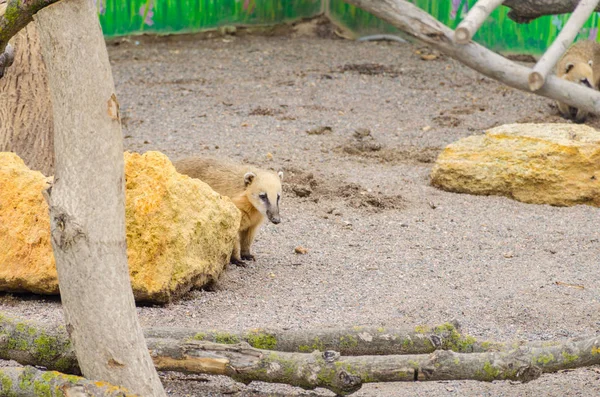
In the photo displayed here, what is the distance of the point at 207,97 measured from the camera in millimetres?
9094

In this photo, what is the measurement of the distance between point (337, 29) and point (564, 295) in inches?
324

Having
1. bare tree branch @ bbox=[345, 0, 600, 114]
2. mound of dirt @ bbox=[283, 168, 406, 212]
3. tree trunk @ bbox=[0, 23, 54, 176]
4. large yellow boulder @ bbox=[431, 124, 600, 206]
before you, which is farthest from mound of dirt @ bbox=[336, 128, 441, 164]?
tree trunk @ bbox=[0, 23, 54, 176]

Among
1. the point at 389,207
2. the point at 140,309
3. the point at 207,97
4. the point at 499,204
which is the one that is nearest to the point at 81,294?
the point at 140,309

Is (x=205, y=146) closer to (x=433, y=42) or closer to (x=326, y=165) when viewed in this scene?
(x=326, y=165)

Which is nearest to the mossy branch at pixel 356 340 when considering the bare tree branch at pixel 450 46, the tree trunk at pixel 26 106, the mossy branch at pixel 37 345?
the mossy branch at pixel 37 345

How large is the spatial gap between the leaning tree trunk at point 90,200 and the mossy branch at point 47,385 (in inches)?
2.1

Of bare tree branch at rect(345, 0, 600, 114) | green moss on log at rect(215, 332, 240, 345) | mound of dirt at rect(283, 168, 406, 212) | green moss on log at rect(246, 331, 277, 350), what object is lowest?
mound of dirt at rect(283, 168, 406, 212)

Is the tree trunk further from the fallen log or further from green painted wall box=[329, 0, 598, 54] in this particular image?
green painted wall box=[329, 0, 598, 54]

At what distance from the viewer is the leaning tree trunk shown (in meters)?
2.44

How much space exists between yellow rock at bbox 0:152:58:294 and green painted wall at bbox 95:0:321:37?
22.5 ft

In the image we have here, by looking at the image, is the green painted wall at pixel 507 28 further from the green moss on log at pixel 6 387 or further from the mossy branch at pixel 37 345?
the green moss on log at pixel 6 387

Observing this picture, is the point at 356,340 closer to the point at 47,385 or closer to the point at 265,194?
the point at 47,385

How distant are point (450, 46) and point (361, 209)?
1503 mm

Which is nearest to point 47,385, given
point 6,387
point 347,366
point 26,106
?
point 6,387
